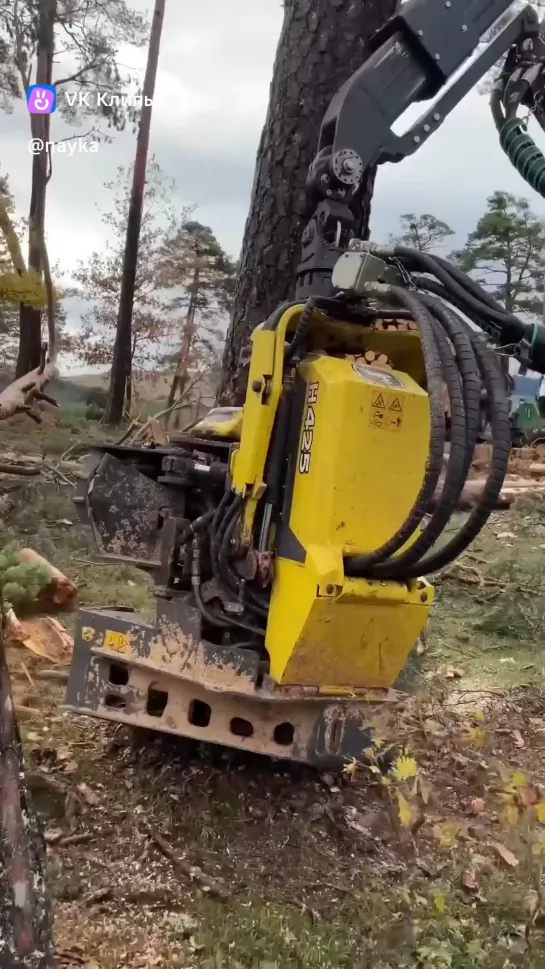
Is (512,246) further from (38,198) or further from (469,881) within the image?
(469,881)

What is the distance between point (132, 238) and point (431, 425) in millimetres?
12196

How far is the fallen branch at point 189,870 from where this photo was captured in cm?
247

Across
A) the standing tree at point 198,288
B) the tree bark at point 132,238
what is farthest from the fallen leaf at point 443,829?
the standing tree at point 198,288

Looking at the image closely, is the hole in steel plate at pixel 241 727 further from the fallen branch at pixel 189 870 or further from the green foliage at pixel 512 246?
the green foliage at pixel 512 246

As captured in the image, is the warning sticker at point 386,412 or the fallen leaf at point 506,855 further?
the fallen leaf at point 506,855

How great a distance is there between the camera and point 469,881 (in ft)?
8.74

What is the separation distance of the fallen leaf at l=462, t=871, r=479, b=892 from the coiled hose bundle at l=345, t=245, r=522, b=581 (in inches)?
42.0

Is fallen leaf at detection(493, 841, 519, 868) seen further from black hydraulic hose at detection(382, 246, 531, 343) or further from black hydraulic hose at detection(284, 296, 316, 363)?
black hydraulic hose at detection(284, 296, 316, 363)

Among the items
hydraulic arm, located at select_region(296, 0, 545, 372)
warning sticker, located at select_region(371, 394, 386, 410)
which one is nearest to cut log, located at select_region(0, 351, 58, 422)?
hydraulic arm, located at select_region(296, 0, 545, 372)

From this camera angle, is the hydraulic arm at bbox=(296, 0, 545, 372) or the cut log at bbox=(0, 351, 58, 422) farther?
the cut log at bbox=(0, 351, 58, 422)

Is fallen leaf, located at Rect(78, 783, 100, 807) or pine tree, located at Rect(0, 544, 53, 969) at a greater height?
pine tree, located at Rect(0, 544, 53, 969)

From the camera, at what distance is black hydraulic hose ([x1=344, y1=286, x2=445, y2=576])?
2006mm

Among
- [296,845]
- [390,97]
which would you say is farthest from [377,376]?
[296,845]

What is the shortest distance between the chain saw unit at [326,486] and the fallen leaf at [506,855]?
664mm
